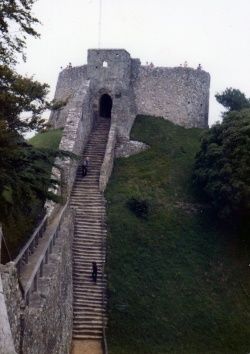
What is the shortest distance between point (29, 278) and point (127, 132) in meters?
22.9

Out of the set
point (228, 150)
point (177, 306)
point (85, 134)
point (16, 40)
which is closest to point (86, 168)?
point (85, 134)

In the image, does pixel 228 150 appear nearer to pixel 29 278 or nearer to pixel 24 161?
pixel 24 161

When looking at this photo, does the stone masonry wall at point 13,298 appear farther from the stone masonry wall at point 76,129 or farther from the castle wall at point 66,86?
the castle wall at point 66,86

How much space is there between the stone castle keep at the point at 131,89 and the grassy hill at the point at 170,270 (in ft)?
14.9

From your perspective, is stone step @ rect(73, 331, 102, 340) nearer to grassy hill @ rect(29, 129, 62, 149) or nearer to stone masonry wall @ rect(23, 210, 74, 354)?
stone masonry wall @ rect(23, 210, 74, 354)

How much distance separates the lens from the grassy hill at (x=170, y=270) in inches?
903

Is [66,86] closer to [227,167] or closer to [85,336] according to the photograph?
[227,167]

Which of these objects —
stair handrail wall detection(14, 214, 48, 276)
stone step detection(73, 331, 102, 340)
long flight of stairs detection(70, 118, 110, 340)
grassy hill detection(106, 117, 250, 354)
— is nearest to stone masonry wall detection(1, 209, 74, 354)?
stone step detection(73, 331, 102, 340)

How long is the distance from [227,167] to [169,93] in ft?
38.0

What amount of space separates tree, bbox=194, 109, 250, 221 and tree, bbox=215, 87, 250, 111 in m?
11.7

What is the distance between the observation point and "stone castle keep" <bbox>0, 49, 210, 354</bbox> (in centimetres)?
1299

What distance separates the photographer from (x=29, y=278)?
44.9ft

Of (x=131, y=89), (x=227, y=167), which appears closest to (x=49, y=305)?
(x=227, y=167)

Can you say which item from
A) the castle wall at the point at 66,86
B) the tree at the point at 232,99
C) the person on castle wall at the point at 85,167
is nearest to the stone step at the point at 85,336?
the person on castle wall at the point at 85,167
